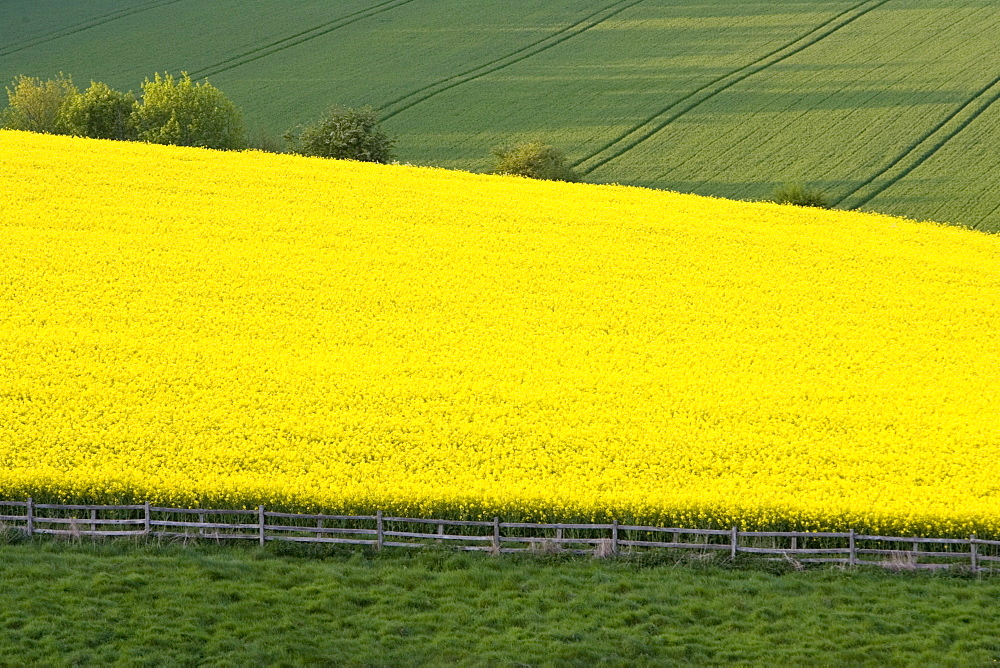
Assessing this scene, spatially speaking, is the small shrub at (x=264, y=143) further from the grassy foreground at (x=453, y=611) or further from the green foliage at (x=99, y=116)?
the grassy foreground at (x=453, y=611)

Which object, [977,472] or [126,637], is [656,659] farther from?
[977,472]

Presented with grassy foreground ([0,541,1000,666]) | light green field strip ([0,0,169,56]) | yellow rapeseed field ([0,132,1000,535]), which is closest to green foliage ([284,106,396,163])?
yellow rapeseed field ([0,132,1000,535])

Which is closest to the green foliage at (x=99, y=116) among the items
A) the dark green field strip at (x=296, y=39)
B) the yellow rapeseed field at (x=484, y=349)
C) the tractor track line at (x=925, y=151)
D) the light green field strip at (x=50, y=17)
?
the yellow rapeseed field at (x=484, y=349)

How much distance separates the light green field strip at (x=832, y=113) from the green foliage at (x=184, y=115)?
17.1m

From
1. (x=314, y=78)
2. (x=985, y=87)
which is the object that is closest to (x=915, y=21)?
(x=985, y=87)

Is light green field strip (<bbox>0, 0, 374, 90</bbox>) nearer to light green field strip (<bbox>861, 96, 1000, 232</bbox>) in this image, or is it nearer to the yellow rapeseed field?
the yellow rapeseed field

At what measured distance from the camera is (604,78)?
231 ft

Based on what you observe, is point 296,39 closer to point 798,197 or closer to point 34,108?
point 34,108

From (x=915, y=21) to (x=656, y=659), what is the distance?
212 feet

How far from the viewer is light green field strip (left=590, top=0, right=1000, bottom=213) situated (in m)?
56.3

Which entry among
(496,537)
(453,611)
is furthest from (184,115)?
(453,611)

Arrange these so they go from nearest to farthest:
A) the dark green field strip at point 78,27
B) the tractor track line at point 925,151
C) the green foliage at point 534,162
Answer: the tractor track line at point 925,151 < the green foliage at point 534,162 < the dark green field strip at point 78,27

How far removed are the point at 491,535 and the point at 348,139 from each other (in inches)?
1366

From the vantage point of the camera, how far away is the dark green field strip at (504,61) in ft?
225
